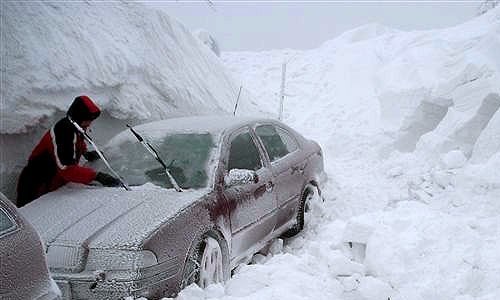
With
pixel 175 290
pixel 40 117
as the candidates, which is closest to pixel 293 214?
pixel 175 290

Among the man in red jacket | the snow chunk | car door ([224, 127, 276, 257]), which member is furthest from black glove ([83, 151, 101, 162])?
the snow chunk

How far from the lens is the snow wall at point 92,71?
18.7ft

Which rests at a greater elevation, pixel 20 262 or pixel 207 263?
pixel 20 262

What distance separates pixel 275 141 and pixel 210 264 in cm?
210

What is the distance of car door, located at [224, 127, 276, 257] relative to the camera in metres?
4.44

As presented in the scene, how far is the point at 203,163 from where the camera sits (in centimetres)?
454

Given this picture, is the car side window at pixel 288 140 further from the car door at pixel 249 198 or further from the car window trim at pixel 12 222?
the car window trim at pixel 12 222

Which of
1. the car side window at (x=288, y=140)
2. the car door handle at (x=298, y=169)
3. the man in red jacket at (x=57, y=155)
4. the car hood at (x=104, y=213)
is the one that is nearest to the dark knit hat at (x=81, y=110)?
the man in red jacket at (x=57, y=155)

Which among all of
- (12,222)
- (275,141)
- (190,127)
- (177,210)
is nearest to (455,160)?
(275,141)

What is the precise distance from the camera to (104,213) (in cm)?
379

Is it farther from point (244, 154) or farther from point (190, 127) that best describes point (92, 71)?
point (244, 154)

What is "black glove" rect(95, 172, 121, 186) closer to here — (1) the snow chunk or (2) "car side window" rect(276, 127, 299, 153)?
(2) "car side window" rect(276, 127, 299, 153)

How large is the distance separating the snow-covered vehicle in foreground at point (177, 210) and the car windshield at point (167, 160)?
0.01 meters

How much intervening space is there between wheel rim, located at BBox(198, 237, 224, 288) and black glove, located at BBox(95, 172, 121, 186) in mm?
1049
